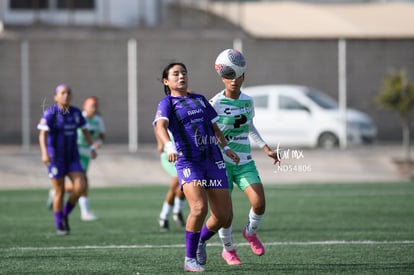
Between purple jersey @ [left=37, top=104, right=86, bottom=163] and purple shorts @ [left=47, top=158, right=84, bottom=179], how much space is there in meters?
0.04

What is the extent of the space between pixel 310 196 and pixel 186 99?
10320 mm

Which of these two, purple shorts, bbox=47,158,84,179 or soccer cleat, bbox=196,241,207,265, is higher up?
purple shorts, bbox=47,158,84,179

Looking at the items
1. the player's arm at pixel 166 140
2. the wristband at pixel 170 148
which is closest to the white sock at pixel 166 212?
the player's arm at pixel 166 140

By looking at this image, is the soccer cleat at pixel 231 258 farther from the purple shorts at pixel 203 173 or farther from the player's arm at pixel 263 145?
the player's arm at pixel 263 145

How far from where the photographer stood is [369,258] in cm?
1015

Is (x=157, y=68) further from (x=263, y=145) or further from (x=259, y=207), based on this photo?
(x=259, y=207)

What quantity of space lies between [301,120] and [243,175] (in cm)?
1477

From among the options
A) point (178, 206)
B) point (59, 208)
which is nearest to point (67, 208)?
point (59, 208)

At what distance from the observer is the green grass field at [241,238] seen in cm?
977

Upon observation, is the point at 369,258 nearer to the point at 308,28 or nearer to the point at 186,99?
the point at 186,99

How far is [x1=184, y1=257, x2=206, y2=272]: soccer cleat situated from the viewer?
368 inches

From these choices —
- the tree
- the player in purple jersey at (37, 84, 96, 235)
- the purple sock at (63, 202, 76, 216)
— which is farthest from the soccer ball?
the tree

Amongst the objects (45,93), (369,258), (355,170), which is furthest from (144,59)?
(369,258)

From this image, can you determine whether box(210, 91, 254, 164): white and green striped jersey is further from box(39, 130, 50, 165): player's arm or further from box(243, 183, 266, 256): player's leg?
box(39, 130, 50, 165): player's arm
